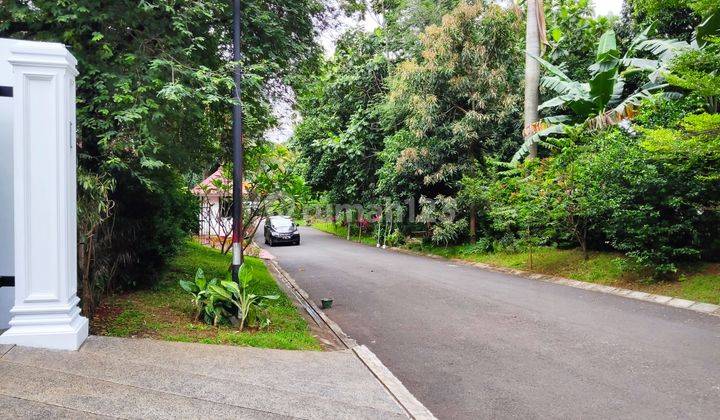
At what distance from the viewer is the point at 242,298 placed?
6.95 m

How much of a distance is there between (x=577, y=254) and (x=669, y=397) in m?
10.3

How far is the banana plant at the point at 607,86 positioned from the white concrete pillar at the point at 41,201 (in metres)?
13.3

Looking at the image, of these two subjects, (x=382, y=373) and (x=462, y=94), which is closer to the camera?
(x=382, y=373)

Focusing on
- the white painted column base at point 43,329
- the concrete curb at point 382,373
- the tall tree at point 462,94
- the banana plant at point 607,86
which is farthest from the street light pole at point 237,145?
the tall tree at point 462,94

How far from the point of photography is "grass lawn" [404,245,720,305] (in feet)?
34.2

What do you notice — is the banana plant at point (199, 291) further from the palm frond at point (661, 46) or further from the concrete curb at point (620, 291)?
the palm frond at point (661, 46)

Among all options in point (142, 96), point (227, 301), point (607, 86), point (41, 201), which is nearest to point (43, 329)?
point (41, 201)

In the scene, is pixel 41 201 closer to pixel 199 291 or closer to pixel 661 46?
pixel 199 291

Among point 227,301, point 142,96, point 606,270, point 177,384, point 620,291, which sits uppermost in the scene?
point 142,96

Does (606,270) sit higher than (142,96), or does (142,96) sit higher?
(142,96)

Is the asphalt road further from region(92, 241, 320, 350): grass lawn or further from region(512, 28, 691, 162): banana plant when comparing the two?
region(512, 28, 691, 162): banana plant

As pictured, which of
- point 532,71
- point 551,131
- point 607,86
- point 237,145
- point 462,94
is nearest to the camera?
point 237,145

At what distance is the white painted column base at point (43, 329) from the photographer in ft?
15.5

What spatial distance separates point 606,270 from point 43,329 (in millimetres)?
12406
